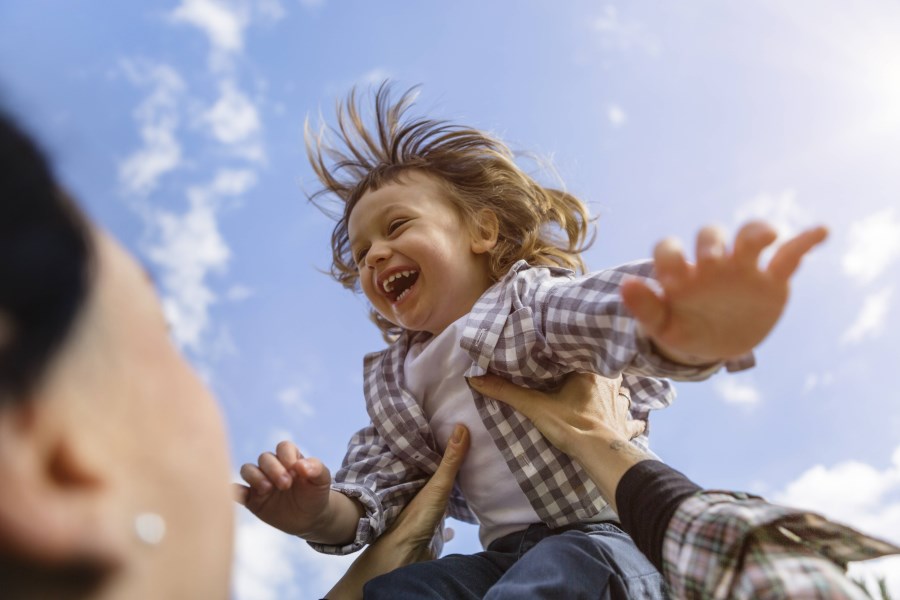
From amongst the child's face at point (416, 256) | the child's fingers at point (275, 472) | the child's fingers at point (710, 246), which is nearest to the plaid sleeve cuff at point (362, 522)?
the child's fingers at point (275, 472)

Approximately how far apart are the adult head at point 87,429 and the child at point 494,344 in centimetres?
71

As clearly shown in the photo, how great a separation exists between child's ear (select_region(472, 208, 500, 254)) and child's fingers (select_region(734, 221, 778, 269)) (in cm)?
136

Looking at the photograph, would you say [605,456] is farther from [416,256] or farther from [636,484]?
[416,256]

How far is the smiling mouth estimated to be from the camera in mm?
2264

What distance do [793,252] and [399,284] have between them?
56.3 inches

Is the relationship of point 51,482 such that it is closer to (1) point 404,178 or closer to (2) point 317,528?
(2) point 317,528

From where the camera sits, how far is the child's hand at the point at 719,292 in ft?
3.51

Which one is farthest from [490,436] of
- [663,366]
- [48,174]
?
[48,174]

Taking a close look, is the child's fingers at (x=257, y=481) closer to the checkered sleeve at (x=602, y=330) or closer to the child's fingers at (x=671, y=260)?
the checkered sleeve at (x=602, y=330)

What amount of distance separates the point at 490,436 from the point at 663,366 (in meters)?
0.75

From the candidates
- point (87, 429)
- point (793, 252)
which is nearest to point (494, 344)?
point (793, 252)

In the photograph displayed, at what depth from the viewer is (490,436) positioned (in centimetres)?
196

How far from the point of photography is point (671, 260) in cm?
111

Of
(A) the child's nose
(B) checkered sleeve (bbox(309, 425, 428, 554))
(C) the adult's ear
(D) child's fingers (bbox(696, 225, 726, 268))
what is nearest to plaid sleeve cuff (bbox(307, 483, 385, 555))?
(B) checkered sleeve (bbox(309, 425, 428, 554))
